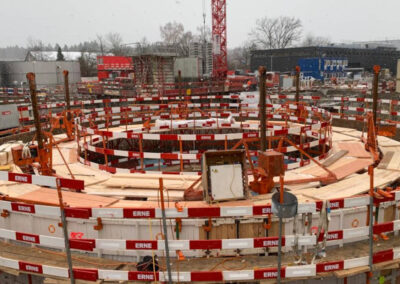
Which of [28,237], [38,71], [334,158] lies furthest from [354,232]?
[38,71]

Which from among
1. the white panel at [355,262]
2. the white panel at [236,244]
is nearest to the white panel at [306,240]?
the white panel at [355,262]

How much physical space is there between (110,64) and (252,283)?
51.1 metres

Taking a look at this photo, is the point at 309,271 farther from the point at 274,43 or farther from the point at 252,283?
the point at 274,43

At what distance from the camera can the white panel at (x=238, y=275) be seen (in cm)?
551

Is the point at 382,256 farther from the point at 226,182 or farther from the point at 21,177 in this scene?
the point at 21,177

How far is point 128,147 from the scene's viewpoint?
16.2 metres

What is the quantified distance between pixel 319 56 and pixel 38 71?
4364 cm

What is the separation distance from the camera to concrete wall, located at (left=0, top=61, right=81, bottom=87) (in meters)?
46.1

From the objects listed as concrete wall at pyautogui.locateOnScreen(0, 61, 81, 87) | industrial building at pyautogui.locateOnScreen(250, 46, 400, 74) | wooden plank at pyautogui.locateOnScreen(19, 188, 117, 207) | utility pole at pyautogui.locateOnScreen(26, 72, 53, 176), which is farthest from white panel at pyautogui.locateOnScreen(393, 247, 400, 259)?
industrial building at pyautogui.locateOnScreen(250, 46, 400, 74)

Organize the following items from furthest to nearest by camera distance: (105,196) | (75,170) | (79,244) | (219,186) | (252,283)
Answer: (75,170) < (105,196) < (219,186) < (252,283) < (79,244)

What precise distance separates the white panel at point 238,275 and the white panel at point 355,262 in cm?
A: 151

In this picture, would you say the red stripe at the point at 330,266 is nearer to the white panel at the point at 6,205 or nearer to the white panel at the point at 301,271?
the white panel at the point at 301,271

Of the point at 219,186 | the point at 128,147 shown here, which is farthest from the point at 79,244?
the point at 128,147

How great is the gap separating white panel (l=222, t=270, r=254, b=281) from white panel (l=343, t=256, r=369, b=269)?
1.51 m
